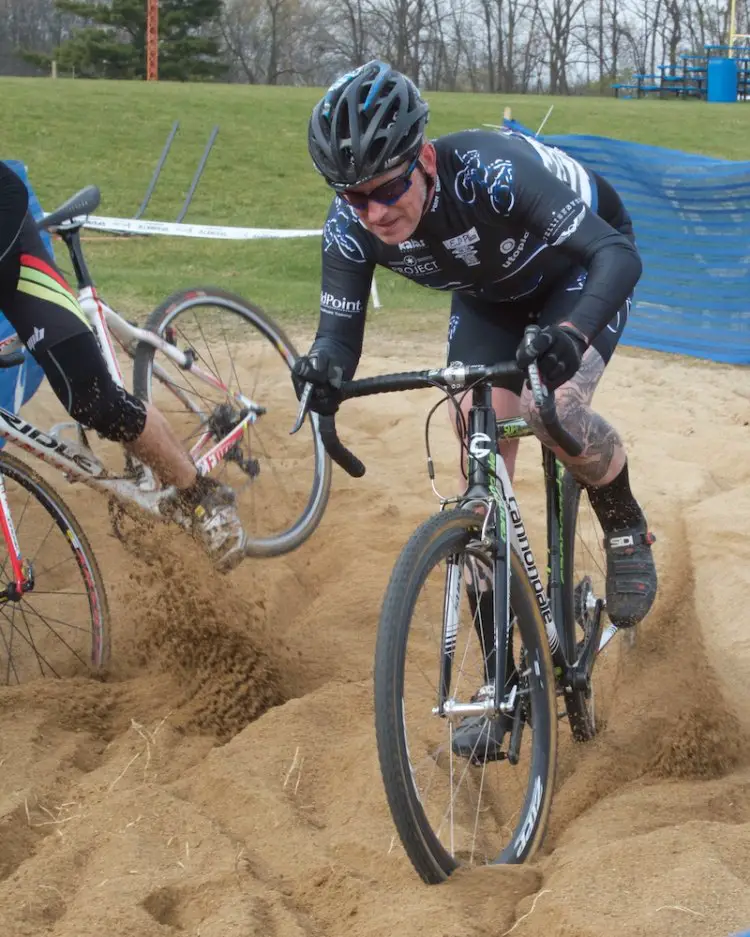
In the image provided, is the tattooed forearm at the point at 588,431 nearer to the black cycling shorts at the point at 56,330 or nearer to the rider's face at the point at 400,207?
the rider's face at the point at 400,207

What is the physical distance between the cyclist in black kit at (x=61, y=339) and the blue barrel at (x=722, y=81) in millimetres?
52401

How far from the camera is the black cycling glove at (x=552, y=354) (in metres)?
3.07

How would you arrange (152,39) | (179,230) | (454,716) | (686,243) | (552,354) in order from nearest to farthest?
(552,354)
(454,716)
(686,243)
(179,230)
(152,39)

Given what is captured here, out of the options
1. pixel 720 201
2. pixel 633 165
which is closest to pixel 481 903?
pixel 720 201

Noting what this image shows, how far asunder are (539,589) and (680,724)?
920 mm

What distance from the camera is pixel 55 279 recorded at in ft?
15.6

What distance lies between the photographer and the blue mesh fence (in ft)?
31.8

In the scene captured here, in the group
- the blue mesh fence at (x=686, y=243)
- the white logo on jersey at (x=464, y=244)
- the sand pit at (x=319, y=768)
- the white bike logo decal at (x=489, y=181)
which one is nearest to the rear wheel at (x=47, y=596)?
the sand pit at (x=319, y=768)

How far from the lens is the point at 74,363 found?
468cm

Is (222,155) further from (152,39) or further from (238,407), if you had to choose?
(152,39)

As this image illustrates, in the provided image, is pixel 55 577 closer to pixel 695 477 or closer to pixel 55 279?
pixel 55 279

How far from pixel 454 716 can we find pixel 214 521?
84.1 inches

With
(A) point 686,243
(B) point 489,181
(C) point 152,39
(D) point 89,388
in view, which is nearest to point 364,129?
(B) point 489,181

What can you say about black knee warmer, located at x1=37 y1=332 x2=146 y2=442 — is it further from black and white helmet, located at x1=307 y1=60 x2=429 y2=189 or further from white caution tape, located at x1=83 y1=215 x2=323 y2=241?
white caution tape, located at x1=83 y1=215 x2=323 y2=241
